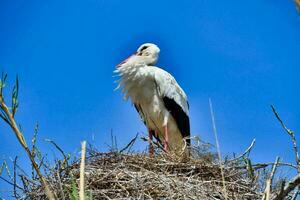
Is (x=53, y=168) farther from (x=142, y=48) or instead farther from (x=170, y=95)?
(x=142, y=48)

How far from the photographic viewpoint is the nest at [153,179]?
4445 millimetres

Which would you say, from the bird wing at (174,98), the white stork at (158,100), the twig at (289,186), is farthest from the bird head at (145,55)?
the twig at (289,186)

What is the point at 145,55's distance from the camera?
313 inches

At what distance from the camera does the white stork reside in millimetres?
7355

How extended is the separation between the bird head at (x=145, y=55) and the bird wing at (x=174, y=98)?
0.30 meters

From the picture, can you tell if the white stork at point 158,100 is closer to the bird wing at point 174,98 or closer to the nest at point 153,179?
the bird wing at point 174,98

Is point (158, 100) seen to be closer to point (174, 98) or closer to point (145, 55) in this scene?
point (174, 98)

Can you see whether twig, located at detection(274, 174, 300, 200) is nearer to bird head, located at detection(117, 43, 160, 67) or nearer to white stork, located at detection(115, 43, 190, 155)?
white stork, located at detection(115, 43, 190, 155)

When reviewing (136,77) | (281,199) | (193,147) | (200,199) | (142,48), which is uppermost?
(142,48)

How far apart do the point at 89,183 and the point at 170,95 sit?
2.84m

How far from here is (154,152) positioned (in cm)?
571

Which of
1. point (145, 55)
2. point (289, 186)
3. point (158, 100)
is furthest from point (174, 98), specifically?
point (289, 186)

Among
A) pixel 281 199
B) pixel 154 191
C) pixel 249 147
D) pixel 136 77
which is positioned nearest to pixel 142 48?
pixel 136 77

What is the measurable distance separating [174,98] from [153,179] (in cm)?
282
